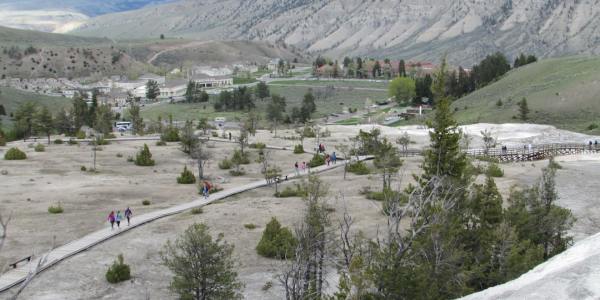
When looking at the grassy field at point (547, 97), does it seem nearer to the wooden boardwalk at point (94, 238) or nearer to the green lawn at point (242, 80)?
the wooden boardwalk at point (94, 238)

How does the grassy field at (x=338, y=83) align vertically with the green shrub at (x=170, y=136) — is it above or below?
above

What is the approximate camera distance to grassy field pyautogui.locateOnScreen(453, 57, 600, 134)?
88750mm

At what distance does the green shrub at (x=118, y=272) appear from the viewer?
26.7 meters

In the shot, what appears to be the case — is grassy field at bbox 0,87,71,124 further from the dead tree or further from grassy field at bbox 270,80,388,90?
the dead tree

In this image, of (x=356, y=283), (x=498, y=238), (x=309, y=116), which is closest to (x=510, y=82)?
(x=309, y=116)

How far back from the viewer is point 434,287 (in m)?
20.5

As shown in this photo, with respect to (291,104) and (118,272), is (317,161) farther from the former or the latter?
Answer: (291,104)

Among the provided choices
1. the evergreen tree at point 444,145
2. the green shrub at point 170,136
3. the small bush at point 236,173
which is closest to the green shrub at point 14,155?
the green shrub at point 170,136

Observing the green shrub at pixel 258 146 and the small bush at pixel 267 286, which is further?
the green shrub at pixel 258 146

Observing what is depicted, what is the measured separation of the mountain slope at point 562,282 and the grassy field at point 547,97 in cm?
7365

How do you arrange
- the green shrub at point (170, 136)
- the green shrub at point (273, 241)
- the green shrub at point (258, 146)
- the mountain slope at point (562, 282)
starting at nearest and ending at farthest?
the mountain slope at point (562, 282) → the green shrub at point (273, 241) → the green shrub at point (258, 146) → the green shrub at point (170, 136)

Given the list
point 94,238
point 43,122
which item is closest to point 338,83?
point 43,122

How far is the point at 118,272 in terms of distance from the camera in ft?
87.9

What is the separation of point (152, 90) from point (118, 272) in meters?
140
